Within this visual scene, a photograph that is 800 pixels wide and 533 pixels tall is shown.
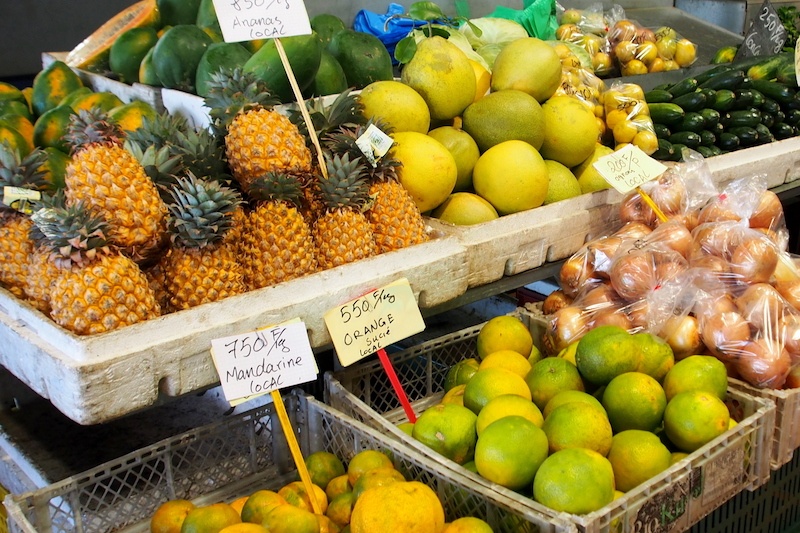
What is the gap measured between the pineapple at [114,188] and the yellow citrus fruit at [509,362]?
77cm

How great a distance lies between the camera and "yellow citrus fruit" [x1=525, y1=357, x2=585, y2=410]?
1522 mm

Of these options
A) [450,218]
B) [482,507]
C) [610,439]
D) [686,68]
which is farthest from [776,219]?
[686,68]

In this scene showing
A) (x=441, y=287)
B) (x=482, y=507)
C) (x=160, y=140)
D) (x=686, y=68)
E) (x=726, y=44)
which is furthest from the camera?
(x=726, y=44)

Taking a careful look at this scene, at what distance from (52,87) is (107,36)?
371mm

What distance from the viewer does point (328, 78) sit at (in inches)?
81.5

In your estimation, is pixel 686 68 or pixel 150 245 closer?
pixel 150 245

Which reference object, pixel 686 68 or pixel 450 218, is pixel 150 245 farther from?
pixel 686 68

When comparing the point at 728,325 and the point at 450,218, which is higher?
the point at 450,218

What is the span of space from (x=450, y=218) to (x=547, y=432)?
796 mm

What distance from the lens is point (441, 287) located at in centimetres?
172

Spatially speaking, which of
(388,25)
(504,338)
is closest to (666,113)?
(388,25)

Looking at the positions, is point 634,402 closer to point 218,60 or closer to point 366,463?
point 366,463

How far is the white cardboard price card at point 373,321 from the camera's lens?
1.47 m

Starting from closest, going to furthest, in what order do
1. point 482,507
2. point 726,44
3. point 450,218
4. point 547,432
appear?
1. point 482,507
2. point 547,432
3. point 450,218
4. point 726,44
